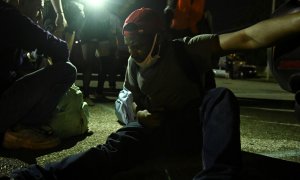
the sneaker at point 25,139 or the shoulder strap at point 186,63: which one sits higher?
the shoulder strap at point 186,63

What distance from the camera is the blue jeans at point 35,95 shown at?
3.12 meters

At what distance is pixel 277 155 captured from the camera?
3.53 metres

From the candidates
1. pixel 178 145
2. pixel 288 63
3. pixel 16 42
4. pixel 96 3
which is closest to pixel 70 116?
Answer: pixel 16 42

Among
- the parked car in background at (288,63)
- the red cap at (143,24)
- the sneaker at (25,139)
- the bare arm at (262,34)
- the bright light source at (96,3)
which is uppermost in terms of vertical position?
the bright light source at (96,3)

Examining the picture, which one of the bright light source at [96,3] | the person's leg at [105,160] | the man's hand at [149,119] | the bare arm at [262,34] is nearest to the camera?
the bare arm at [262,34]

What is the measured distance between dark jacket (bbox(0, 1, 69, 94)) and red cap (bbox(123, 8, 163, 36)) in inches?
29.1

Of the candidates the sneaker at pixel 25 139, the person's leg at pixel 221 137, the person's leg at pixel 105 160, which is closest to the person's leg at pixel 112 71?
the sneaker at pixel 25 139

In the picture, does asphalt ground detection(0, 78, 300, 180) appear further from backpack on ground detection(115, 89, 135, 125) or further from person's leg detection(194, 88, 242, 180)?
person's leg detection(194, 88, 242, 180)

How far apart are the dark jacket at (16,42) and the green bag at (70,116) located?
68 cm

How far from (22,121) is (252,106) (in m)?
4.58

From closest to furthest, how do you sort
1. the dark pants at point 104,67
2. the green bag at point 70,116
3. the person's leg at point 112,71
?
the green bag at point 70,116, the dark pants at point 104,67, the person's leg at point 112,71

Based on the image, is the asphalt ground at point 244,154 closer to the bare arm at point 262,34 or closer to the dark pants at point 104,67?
the bare arm at point 262,34

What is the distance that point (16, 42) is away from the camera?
9.63 feet

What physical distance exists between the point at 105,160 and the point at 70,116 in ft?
4.30
